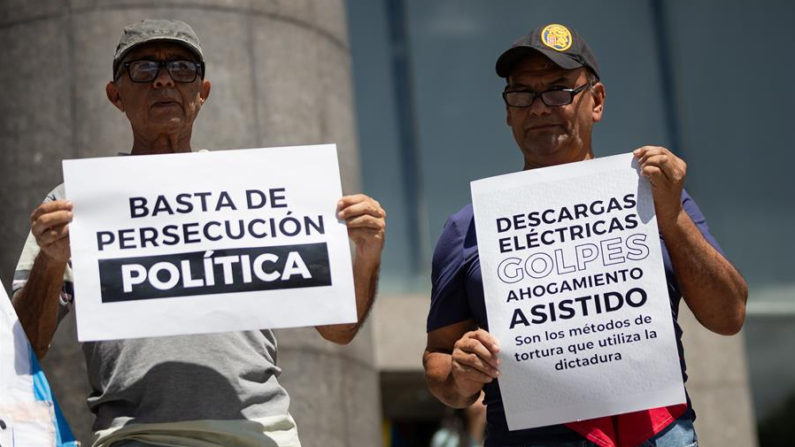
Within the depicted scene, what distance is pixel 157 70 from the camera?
3.62m

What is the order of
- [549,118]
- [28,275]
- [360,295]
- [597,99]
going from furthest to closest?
1. [597,99]
2. [549,118]
3. [360,295]
4. [28,275]

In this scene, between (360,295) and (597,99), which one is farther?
(597,99)

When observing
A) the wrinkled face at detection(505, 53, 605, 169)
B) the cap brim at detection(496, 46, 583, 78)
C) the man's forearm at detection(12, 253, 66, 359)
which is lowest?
the man's forearm at detection(12, 253, 66, 359)

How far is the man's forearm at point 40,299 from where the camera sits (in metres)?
3.31

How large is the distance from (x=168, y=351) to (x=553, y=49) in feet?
4.40

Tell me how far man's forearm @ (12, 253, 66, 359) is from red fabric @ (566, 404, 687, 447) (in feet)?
4.46

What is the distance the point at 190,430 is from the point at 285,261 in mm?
505

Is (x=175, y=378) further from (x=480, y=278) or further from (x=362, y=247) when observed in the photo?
(x=480, y=278)

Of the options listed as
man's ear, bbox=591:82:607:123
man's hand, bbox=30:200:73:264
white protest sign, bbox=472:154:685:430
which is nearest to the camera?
man's hand, bbox=30:200:73:264

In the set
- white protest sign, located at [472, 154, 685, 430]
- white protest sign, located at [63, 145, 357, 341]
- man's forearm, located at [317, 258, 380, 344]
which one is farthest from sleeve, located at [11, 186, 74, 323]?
white protest sign, located at [472, 154, 685, 430]

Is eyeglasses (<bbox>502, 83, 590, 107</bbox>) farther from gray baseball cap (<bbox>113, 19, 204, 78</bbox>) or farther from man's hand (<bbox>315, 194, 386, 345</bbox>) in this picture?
gray baseball cap (<bbox>113, 19, 204, 78</bbox>)

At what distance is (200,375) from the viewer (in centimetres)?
339

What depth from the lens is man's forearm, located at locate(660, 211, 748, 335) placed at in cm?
336

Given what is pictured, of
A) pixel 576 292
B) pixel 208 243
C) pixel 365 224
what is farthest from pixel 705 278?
pixel 208 243
